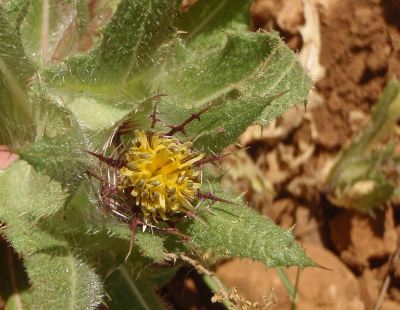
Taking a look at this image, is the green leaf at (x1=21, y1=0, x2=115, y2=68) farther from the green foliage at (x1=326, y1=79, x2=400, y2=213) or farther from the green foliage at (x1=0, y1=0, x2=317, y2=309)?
the green foliage at (x1=326, y1=79, x2=400, y2=213)

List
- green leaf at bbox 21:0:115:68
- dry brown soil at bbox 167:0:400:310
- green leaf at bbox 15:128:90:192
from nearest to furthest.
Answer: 1. green leaf at bbox 15:128:90:192
2. green leaf at bbox 21:0:115:68
3. dry brown soil at bbox 167:0:400:310

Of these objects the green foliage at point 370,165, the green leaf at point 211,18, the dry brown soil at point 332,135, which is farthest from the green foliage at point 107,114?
the green foliage at point 370,165

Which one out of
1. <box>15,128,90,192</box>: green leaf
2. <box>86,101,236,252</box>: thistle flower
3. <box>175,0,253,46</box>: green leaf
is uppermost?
<box>175,0,253,46</box>: green leaf

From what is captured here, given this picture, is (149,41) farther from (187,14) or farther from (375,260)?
(375,260)

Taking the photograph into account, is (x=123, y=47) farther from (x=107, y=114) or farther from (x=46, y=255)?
(x=46, y=255)

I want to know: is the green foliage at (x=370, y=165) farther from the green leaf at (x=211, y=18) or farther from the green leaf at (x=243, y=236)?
the green leaf at (x=243, y=236)

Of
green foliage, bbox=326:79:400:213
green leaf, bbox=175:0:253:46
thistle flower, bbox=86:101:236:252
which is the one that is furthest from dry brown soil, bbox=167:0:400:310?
thistle flower, bbox=86:101:236:252
